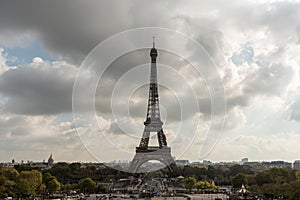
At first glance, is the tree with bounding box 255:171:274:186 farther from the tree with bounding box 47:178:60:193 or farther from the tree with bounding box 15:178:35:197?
the tree with bounding box 15:178:35:197

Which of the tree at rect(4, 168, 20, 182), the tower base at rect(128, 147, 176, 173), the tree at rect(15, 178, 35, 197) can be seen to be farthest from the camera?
the tower base at rect(128, 147, 176, 173)

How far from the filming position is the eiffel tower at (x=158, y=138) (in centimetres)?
5988

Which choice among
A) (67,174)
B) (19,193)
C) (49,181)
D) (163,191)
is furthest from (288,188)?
(67,174)

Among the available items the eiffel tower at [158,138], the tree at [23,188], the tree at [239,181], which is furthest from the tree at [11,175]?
the tree at [239,181]

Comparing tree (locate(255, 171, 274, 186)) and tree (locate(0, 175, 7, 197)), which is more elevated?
tree (locate(255, 171, 274, 186))

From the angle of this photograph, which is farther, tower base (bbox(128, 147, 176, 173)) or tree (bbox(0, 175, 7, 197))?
tower base (bbox(128, 147, 176, 173))

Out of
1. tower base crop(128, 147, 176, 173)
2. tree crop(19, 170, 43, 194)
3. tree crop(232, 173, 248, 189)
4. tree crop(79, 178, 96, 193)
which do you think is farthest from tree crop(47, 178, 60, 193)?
tree crop(232, 173, 248, 189)

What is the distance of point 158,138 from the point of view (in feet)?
201

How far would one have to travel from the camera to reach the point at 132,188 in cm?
5641

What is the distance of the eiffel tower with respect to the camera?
5988 cm

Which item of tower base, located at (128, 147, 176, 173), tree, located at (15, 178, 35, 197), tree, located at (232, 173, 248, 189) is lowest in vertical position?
tree, located at (15, 178, 35, 197)

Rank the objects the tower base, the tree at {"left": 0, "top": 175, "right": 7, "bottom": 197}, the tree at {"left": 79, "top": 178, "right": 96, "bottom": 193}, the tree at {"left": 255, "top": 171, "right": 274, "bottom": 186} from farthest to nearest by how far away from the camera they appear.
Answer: the tower base → the tree at {"left": 79, "top": 178, "right": 96, "bottom": 193} → the tree at {"left": 255, "top": 171, "right": 274, "bottom": 186} → the tree at {"left": 0, "top": 175, "right": 7, "bottom": 197}

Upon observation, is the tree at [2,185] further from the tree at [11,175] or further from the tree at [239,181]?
the tree at [239,181]

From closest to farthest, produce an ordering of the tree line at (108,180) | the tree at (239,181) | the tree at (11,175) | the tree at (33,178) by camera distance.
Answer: the tree line at (108,180) → the tree at (11,175) → the tree at (33,178) → the tree at (239,181)
